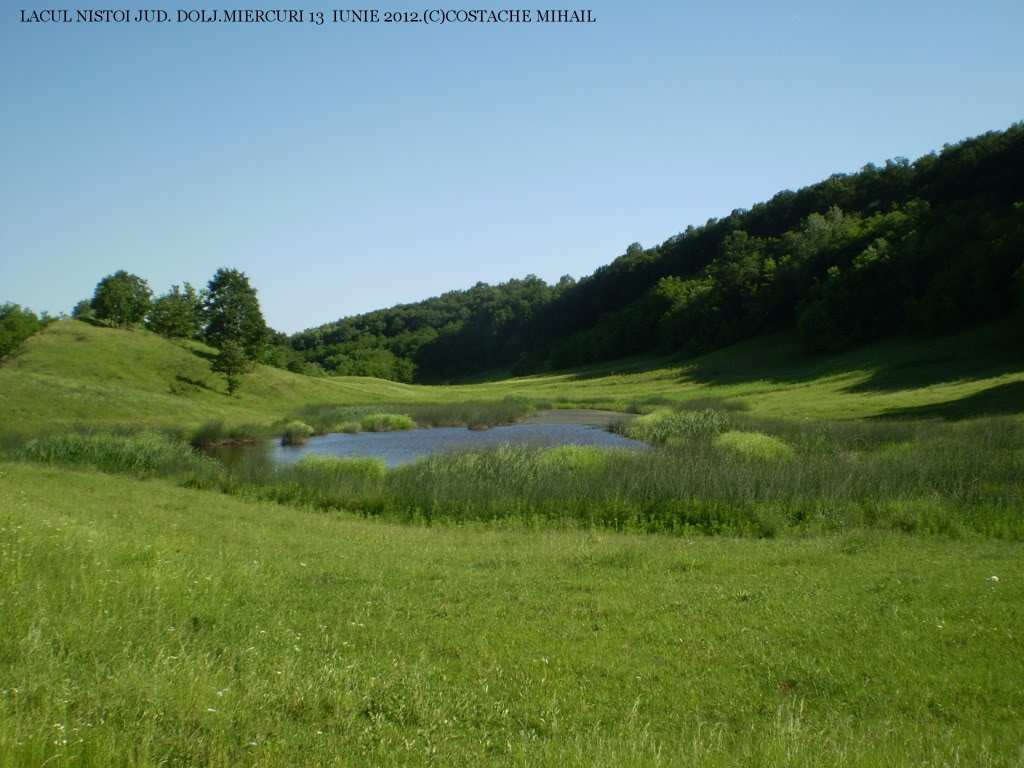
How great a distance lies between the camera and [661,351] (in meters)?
90.6

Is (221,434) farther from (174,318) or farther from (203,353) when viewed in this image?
(174,318)

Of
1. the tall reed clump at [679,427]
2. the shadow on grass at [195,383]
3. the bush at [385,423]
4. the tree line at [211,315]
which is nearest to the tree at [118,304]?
the tree line at [211,315]

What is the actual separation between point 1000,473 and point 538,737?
14047mm

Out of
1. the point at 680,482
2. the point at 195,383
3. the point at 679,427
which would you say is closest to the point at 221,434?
the point at 679,427

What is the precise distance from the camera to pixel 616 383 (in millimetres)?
71250

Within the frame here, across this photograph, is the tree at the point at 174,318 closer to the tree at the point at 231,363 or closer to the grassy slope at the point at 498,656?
the tree at the point at 231,363

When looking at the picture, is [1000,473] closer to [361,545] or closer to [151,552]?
[361,545]

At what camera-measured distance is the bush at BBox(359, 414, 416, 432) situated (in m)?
43.7

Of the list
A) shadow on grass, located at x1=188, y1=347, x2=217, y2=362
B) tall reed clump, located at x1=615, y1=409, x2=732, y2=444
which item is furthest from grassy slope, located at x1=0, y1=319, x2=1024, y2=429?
tall reed clump, located at x1=615, y1=409, x2=732, y2=444

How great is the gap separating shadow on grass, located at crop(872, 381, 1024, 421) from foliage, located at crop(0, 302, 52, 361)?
195ft

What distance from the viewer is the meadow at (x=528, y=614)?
477cm

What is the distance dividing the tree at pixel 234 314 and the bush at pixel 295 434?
23.3 metres

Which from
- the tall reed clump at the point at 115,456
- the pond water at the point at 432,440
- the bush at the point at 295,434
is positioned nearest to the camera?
the tall reed clump at the point at 115,456

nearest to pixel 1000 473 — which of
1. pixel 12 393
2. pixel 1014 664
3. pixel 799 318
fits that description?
pixel 1014 664
